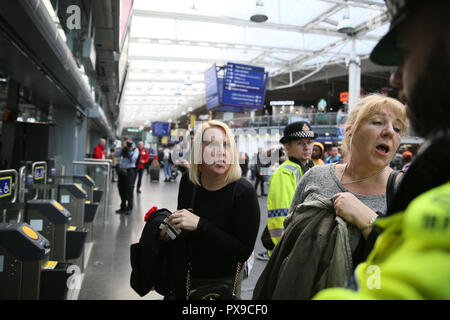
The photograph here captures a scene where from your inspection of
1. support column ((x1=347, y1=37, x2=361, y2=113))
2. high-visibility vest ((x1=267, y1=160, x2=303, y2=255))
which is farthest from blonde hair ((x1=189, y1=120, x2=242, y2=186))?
support column ((x1=347, y1=37, x2=361, y2=113))

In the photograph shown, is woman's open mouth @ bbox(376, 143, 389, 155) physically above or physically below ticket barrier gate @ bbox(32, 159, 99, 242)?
above

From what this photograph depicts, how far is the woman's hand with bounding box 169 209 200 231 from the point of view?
5.45 ft

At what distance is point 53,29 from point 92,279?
10.3 feet

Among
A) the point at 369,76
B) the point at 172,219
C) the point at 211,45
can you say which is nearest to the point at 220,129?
the point at 172,219

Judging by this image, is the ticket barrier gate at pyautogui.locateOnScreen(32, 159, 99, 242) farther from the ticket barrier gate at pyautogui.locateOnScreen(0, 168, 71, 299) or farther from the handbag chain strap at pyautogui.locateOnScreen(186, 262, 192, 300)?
the handbag chain strap at pyautogui.locateOnScreen(186, 262, 192, 300)

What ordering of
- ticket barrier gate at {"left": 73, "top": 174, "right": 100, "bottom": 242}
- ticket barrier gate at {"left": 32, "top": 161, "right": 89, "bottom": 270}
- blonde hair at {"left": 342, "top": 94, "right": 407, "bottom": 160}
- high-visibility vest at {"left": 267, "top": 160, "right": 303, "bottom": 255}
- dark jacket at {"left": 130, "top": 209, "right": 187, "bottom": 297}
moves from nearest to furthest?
blonde hair at {"left": 342, "top": 94, "right": 407, "bottom": 160} < dark jacket at {"left": 130, "top": 209, "right": 187, "bottom": 297} < high-visibility vest at {"left": 267, "top": 160, "right": 303, "bottom": 255} < ticket barrier gate at {"left": 32, "top": 161, "right": 89, "bottom": 270} < ticket barrier gate at {"left": 73, "top": 174, "right": 100, "bottom": 242}

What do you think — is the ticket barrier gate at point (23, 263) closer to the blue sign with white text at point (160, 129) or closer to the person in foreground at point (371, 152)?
the person in foreground at point (371, 152)

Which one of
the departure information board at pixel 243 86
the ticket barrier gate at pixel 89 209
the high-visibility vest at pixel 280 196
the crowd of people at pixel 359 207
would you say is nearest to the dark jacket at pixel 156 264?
the crowd of people at pixel 359 207

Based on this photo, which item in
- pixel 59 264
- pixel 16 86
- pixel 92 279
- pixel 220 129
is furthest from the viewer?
pixel 16 86

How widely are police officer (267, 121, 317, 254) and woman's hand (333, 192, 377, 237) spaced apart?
5.48 ft

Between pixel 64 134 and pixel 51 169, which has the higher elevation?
pixel 64 134

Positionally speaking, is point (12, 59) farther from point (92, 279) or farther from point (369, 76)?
point (369, 76)

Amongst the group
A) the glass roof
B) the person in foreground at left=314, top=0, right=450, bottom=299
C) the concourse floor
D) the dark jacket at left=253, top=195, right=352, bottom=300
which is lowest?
the concourse floor

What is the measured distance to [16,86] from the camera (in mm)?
6934
